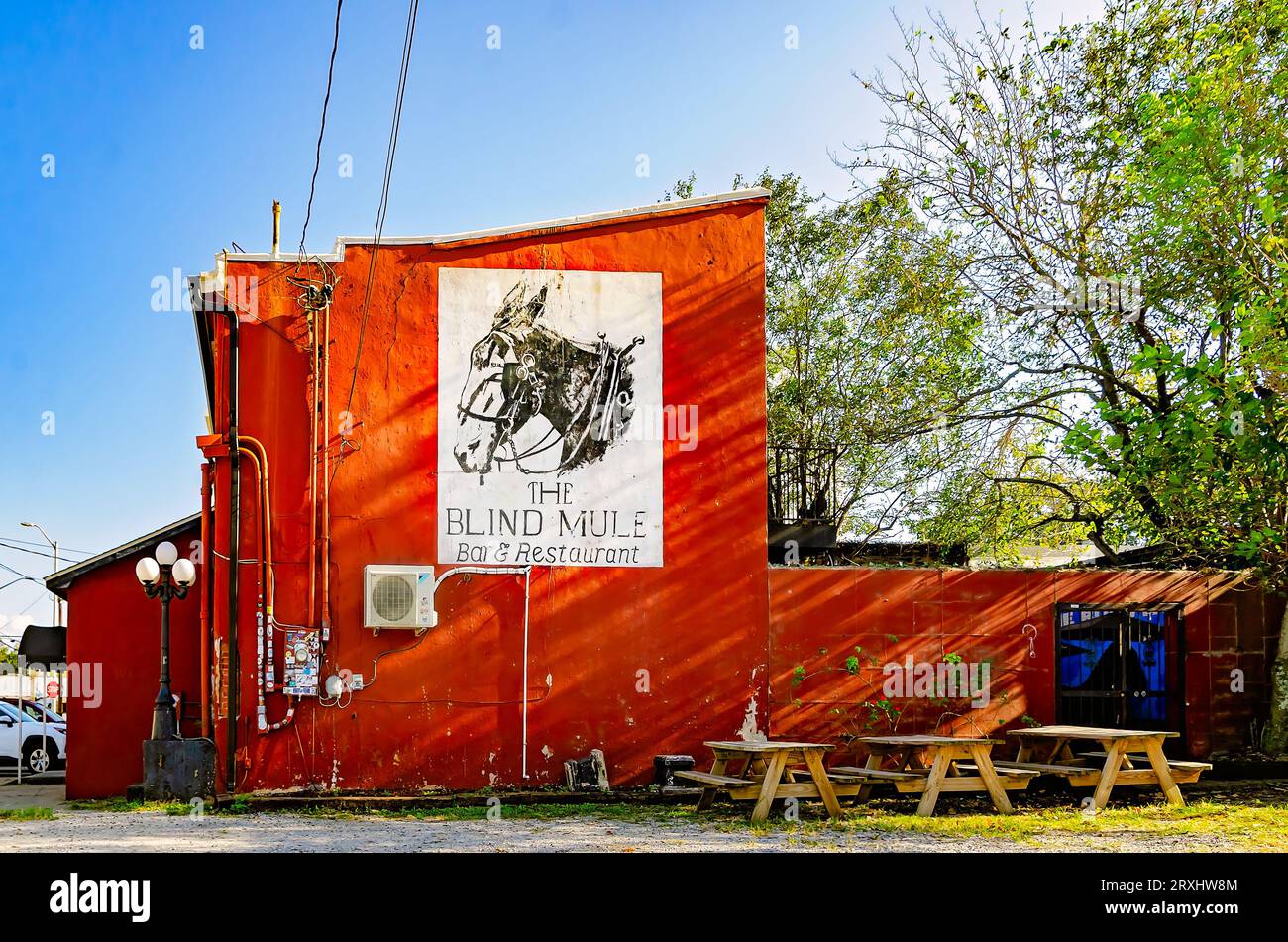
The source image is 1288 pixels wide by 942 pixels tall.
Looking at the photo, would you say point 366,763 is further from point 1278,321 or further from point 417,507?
point 1278,321

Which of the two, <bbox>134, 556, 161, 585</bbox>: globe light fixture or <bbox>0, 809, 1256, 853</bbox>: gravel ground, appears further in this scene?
<bbox>134, 556, 161, 585</bbox>: globe light fixture

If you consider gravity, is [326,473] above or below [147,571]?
above

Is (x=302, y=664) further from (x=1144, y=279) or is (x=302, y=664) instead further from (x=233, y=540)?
(x=1144, y=279)

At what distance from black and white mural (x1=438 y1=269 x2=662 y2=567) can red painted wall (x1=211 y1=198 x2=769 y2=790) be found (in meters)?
0.20

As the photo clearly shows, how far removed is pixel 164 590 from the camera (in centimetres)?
1279

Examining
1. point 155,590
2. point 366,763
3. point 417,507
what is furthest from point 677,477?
point 155,590

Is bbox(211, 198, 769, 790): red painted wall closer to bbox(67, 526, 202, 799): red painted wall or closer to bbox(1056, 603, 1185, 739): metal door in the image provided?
bbox(67, 526, 202, 799): red painted wall

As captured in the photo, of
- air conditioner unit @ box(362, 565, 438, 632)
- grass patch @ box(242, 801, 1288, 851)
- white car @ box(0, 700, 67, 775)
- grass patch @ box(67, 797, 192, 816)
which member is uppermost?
air conditioner unit @ box(362, 565, 438, 632)

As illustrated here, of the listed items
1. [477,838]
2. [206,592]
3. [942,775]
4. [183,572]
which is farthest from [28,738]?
[942,775]

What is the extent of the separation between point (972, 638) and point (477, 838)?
665cm

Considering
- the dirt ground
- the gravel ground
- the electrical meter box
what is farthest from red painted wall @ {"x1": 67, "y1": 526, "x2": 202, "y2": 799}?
the gravel ground

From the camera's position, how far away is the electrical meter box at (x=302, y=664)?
39.5ft

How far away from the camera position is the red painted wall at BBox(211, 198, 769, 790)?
483 inches

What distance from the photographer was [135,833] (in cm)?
973
